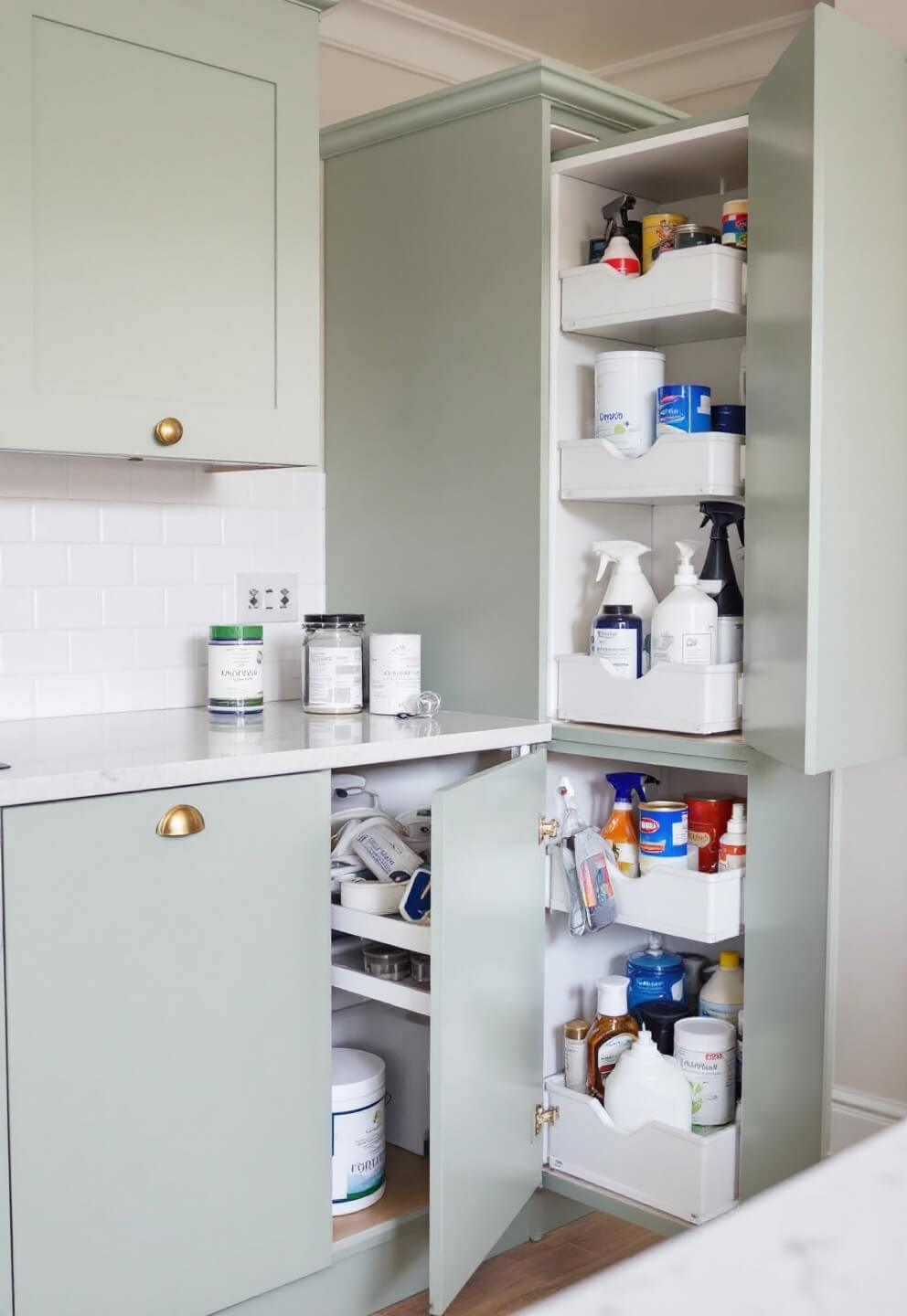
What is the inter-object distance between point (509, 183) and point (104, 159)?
→ 28.2 inches

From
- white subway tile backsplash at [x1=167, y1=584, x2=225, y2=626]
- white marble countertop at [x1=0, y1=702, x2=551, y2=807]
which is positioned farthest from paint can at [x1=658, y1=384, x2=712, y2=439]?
white subway tile backsplash at [x1=167, y1=584, x2=225, y2=626]

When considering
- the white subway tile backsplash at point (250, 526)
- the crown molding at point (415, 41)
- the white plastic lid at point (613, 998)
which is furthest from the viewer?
the crown molding at point (415, 41)

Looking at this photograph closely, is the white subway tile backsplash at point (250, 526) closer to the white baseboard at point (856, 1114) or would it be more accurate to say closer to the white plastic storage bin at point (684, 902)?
the white plastic storage bin at point (684, 902)

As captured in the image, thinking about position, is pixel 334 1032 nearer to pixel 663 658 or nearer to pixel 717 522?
pixel 663 658

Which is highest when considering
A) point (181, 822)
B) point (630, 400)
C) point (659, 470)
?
point (630, 400)

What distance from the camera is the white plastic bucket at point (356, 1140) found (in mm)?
2129

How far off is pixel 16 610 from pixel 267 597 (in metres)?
0.52

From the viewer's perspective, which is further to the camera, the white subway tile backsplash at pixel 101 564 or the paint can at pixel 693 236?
the white subway tile backsplash at pixel 101 564

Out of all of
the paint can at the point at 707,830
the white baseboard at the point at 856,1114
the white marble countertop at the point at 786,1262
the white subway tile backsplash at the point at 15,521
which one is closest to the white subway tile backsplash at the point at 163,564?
the white subway tile backsplash at the point at 15,521

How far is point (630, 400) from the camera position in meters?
2.21

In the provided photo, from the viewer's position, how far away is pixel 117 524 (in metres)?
2.35

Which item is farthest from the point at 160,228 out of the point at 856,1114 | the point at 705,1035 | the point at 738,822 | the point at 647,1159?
the point at 856,1114

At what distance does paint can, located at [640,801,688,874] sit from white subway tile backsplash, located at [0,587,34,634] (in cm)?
109

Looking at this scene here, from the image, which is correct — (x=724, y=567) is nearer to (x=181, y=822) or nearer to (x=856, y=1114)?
(x=181, y=822)
